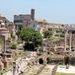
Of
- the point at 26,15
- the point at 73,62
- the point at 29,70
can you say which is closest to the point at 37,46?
the point at 73,62

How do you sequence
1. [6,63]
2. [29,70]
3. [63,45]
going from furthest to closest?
[63,45], [29,70], [6,63]

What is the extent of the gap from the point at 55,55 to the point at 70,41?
11.3 metres

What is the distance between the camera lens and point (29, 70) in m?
43.6

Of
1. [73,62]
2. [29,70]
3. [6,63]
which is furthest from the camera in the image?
[73,62]

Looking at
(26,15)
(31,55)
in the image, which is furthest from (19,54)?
(26,15)

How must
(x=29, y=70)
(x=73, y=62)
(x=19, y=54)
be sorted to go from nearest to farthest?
(x=29, y=70) → (x=19, y=54) → (x=73, y=62)

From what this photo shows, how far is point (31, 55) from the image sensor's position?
53938 millimetres

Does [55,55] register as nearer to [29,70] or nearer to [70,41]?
[70,41]

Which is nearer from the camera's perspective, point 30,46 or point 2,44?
point 2,44

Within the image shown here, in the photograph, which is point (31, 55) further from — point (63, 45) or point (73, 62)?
point (63, 45)

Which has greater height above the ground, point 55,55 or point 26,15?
point 26,15

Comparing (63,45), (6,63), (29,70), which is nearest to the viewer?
(6,63)

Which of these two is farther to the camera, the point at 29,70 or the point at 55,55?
the point at 55,55

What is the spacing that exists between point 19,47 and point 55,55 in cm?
599
